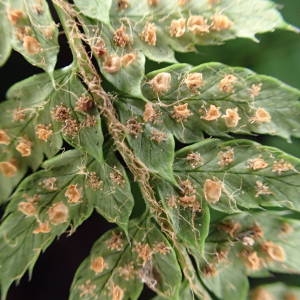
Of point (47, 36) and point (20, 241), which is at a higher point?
point (47, 36)

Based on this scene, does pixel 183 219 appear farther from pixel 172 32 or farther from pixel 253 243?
pixel 172 32

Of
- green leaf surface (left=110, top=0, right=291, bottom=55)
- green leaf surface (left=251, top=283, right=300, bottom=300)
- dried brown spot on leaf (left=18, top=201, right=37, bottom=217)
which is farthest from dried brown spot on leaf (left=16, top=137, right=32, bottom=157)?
green leaf surface (left=251, top=283, right=300, bottom=300)

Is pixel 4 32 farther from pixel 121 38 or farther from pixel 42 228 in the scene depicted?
pixel 42 228

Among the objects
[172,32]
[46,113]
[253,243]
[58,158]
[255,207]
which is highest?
[172,32]

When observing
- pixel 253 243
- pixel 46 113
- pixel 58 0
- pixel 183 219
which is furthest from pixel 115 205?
pixel 58 0

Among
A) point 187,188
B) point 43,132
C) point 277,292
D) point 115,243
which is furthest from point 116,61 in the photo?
point 277,292

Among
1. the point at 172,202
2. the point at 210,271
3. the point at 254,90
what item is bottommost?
the point at 210,271

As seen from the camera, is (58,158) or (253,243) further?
(253,243)

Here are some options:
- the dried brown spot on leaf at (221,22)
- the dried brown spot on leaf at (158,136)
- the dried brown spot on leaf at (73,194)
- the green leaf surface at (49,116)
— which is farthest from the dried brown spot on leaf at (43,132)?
the dried brown spot on leaf at (221,22)
